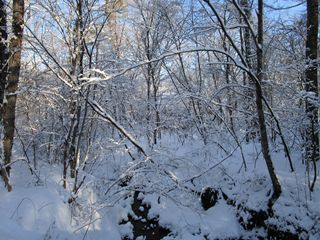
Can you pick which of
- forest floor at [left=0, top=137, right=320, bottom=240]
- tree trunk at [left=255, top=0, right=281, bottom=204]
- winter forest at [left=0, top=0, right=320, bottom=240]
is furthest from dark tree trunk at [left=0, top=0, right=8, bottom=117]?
tree trunk at [left=255, top=0, right=281, bottom=204]

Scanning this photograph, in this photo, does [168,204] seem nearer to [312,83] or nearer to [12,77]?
[312,83]

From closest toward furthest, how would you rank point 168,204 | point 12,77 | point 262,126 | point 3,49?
point 262,126 → point 12,77 → point 3,49 → point 168,204

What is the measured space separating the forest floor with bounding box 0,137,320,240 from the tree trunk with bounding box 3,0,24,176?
1006 mm

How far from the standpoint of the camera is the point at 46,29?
8.59 metres

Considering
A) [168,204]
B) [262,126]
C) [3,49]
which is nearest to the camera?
[262,126]

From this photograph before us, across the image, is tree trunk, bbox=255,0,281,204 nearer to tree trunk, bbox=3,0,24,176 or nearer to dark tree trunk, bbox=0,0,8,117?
tree trunk, bbox=3,0,24,176

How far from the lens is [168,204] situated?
26.9ft

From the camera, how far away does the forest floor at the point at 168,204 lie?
21.4ft

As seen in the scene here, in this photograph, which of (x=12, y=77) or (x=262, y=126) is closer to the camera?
(x=262, y=126)

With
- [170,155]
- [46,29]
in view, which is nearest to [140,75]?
[46,29]

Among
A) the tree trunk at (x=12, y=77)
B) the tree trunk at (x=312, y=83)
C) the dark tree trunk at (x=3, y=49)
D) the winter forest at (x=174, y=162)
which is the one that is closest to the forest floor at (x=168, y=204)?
the winter forest at (x=174, y=162)

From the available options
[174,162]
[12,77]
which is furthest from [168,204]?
[12,77]

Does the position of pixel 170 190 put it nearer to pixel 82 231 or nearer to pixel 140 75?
pixel 82 231

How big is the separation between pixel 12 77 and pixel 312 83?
692cm
